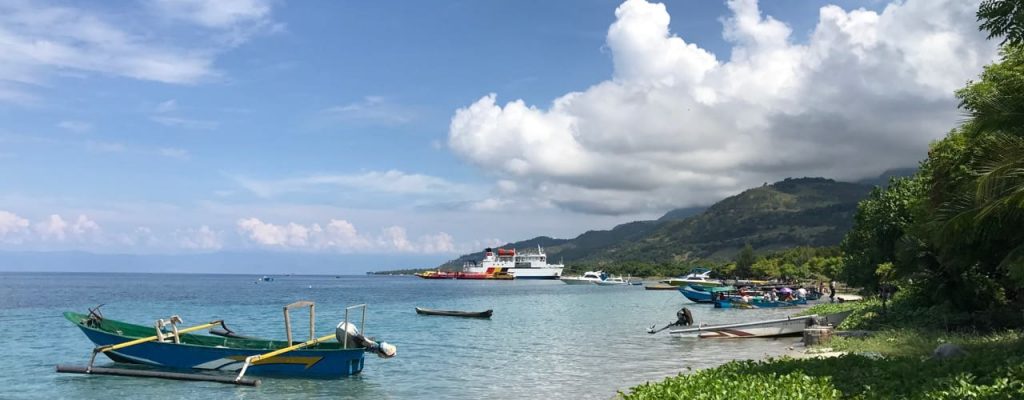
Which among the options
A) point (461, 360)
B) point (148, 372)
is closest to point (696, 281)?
point (461, 360)

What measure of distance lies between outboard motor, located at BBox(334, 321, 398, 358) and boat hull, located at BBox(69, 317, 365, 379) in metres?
0.36

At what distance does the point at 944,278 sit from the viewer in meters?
34.9

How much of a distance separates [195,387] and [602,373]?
50.1ft

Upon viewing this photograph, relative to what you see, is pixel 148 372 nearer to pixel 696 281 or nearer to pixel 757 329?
pixel 757 329

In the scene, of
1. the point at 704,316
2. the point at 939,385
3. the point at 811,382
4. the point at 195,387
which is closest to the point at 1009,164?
the point at 939,385

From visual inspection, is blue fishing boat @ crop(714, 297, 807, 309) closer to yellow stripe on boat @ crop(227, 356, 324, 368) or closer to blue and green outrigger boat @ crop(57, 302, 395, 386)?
blue and green outrigger boat @ crop(57, 302, 395, 386)

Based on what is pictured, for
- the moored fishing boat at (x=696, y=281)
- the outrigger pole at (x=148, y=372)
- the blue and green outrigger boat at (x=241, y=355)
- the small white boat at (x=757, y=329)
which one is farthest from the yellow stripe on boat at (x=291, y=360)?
the moored fishing boat at (x=696, y=281)

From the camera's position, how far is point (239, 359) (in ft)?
91.8

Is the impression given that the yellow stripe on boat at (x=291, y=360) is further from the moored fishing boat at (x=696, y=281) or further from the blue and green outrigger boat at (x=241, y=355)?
the moored fishing boat at (x=696, y=281)

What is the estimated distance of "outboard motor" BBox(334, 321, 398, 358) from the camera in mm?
27594

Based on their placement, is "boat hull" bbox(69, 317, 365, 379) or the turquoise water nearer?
the turquoise water

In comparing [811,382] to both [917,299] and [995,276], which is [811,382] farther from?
[917,299]

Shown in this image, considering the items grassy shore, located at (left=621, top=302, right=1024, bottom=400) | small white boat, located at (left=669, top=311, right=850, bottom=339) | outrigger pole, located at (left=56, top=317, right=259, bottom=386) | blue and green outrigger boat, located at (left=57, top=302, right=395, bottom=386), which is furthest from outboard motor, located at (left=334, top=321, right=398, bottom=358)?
small white boat, located at (left=669, top=311, right=850, bottom=339)

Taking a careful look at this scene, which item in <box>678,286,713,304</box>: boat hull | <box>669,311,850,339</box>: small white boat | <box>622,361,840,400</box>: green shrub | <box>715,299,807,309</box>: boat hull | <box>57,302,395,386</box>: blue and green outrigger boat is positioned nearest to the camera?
<box>622,361,840,400</box>: green shrub
